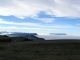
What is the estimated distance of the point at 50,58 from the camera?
2028 centimetres

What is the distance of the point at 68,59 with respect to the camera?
19766mm

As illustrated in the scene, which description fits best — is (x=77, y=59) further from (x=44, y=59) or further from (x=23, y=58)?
(x=23, y=58)

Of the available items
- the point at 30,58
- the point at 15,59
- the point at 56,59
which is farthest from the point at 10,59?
the point at 56,59

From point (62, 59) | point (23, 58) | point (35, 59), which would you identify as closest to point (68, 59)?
point (62, 59)

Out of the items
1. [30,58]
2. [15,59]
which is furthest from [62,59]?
[15,59]

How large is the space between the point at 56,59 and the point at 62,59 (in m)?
0.68

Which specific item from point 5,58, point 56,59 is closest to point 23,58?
point 5,58

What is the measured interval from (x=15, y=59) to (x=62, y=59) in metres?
5.36

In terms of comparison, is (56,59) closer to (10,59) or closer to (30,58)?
(30,58)

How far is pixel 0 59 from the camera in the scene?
64.7 feet

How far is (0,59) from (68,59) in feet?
25.3

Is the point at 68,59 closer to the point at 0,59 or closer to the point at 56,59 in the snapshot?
the point at 56,59

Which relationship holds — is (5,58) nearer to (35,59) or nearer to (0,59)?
(0,59)

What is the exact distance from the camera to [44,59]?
64.7 ft
